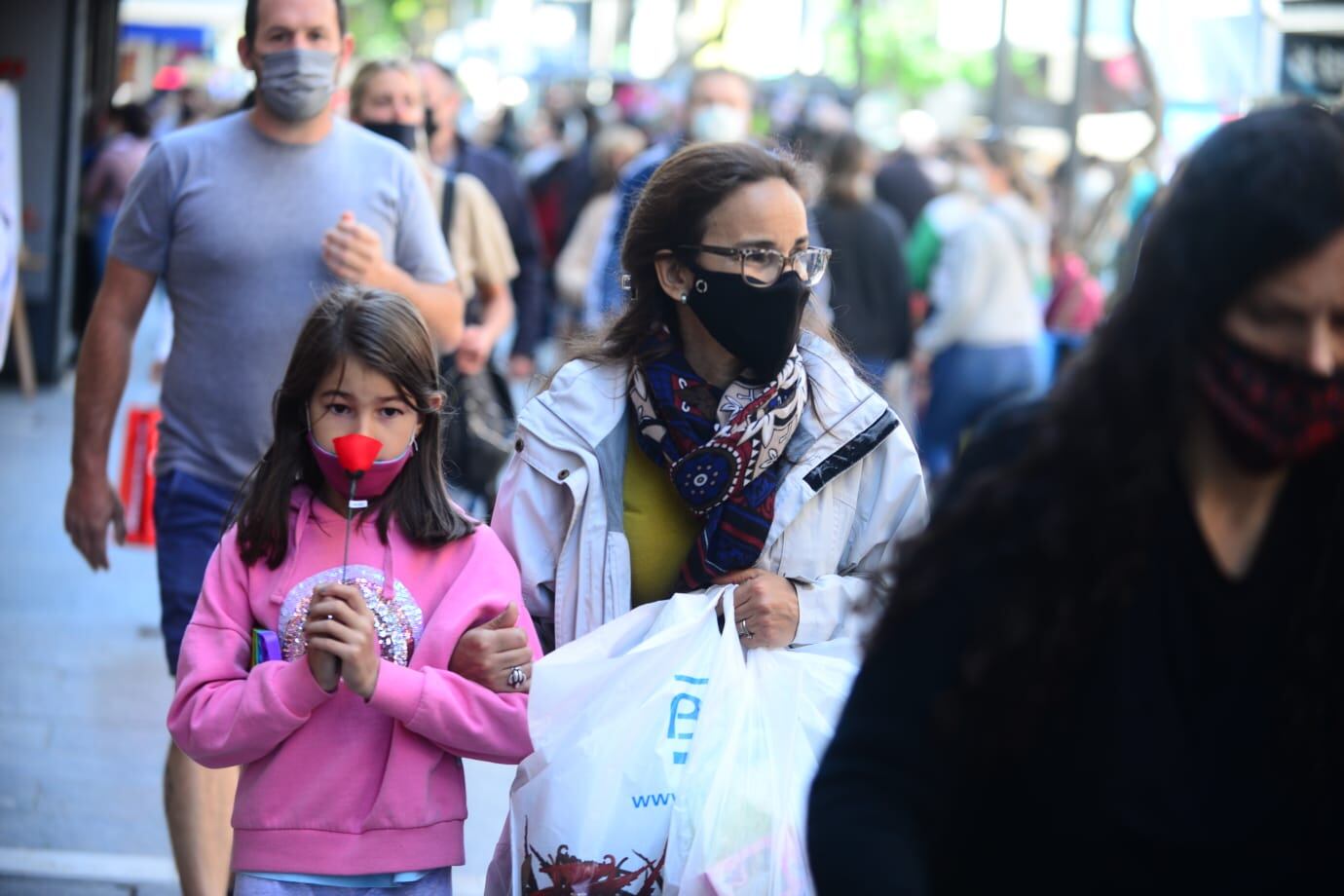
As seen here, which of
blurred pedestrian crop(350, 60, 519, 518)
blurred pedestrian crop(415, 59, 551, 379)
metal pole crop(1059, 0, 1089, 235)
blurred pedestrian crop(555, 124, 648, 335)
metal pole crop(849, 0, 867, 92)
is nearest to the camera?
blurred pedestrian crop(350, 60, 519, 518)

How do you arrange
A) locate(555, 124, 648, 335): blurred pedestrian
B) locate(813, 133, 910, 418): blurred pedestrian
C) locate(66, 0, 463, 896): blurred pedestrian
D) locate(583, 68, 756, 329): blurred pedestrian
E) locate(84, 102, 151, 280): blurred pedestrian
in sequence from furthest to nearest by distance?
1. locate(84, 102, 151, 280): blurred pedestrian
2. locate(555, 124, 648, 335): blurred pedestrian
3. locate(813, 133, 910, 418): blurred pedestrian
4. locate(583, 68, 756, 329): blurred pedestrian
5. locate(66, 0, 463, 896): blurred pedestrian

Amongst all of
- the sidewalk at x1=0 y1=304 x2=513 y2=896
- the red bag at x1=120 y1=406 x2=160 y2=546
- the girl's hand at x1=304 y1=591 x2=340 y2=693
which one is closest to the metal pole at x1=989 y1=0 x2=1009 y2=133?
the sidewalk at x1=0 y1=304 x2=513 y2=896

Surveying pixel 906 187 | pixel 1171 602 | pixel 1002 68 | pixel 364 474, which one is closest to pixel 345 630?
pixel 364 474

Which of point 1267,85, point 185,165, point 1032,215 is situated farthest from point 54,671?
point 1267,85

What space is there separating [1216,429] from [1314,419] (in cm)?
10

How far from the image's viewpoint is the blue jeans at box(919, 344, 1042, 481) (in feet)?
36.2

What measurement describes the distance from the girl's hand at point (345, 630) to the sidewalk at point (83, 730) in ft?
7.36

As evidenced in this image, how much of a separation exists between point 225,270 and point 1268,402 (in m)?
3.05

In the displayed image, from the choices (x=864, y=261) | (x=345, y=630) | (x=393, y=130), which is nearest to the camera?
(x=345, y=630)

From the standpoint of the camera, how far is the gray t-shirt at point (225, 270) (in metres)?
4.45

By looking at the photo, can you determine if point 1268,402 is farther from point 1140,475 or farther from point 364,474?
point 364,474

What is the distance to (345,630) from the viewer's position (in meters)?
3.00

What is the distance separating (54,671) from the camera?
720 cm

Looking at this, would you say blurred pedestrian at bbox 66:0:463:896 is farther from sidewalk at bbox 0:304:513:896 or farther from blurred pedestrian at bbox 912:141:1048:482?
blurred pedestrian at bbox 912:141:1048:482
